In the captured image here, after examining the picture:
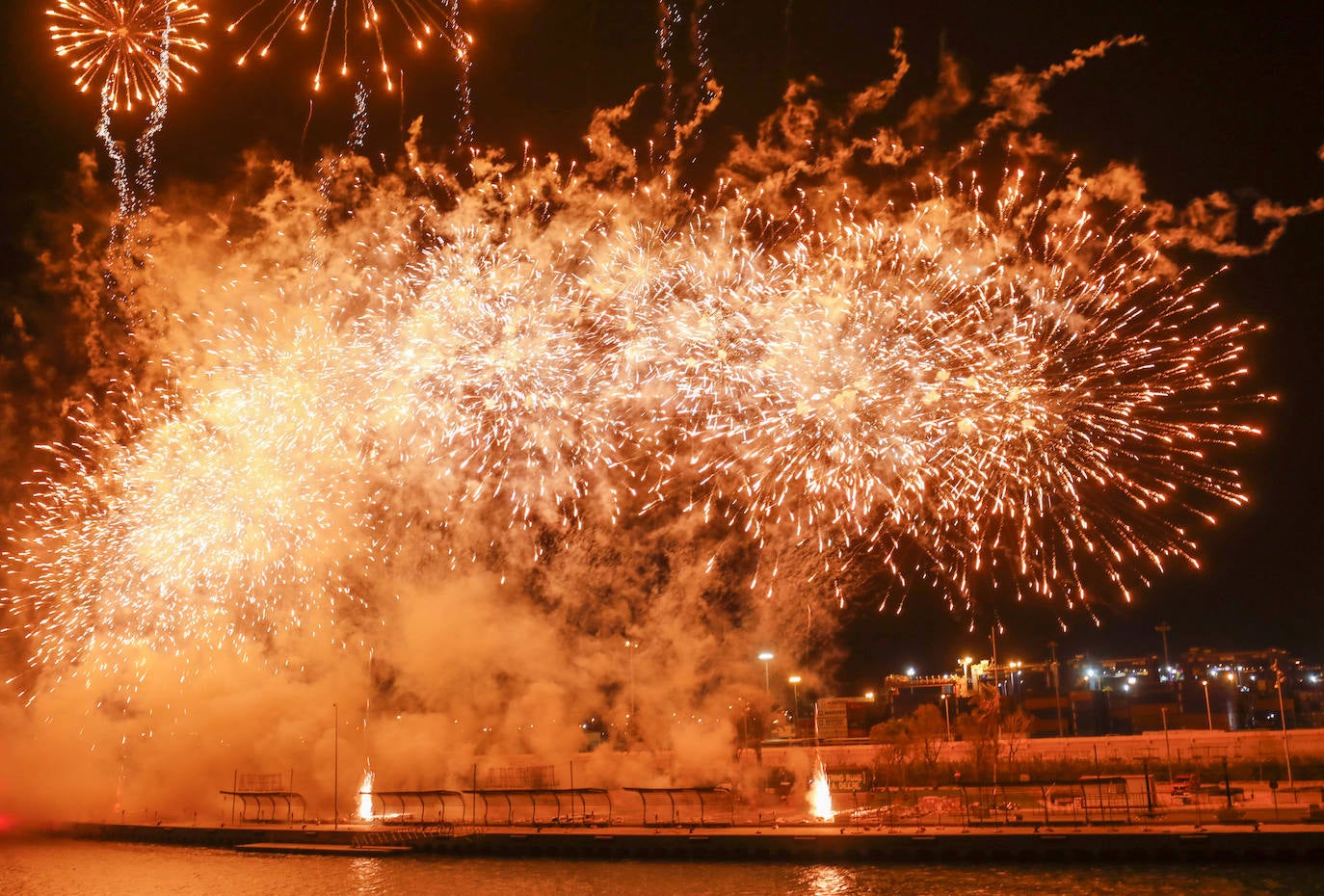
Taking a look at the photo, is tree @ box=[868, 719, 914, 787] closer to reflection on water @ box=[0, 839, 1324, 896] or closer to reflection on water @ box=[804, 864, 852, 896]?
reflection on water @ box=[804, 864, 852, 896]

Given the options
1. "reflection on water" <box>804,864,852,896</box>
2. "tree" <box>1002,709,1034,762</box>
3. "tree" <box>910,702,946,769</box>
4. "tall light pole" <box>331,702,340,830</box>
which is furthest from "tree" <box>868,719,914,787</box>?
"tall light pole" <box>331,702,340,830</box>

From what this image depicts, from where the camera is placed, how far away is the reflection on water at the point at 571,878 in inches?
946

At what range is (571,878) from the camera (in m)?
28.6

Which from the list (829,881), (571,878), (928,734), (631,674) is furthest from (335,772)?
(928,734)

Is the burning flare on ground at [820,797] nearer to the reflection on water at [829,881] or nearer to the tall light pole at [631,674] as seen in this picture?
the reflection on water at [829,881]

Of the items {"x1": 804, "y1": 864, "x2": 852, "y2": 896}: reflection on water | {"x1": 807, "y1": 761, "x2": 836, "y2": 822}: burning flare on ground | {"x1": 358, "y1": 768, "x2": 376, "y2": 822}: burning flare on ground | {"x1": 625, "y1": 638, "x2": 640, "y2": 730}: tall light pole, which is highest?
{"x1": 625, "y1": 638, "x2": 640, "y2": 730}: tall light pole

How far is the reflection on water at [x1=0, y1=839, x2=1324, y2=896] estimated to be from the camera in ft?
78.8

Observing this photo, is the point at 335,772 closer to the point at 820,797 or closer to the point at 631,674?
the point at 631,674

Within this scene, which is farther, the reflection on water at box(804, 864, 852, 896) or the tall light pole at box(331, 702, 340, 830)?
the tall light pole at box(331, 702, 340, 830)

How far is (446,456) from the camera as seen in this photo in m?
30.0

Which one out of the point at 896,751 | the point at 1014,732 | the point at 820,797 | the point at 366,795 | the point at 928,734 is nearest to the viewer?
the point at 820,797

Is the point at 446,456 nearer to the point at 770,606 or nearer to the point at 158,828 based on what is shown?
the point at 770,606

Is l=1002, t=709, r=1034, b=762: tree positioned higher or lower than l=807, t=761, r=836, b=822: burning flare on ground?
higher

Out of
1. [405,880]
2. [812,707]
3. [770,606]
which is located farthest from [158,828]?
[812,707]
